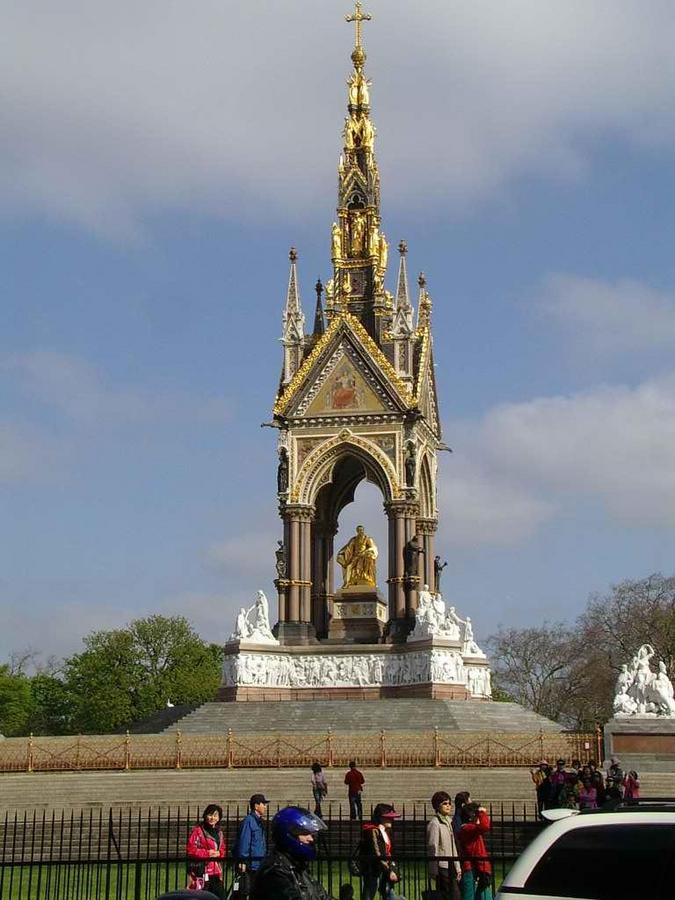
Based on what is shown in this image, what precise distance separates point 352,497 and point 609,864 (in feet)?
137

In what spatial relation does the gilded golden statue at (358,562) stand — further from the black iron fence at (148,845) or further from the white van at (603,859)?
the white van at (603,859)

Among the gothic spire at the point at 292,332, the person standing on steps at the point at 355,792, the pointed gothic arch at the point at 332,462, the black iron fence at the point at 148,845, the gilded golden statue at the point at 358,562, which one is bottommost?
the black iron fence at the point at 148,845

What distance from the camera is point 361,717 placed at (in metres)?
38.5

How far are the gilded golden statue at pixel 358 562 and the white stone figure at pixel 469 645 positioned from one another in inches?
148

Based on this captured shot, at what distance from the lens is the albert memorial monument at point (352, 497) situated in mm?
43094

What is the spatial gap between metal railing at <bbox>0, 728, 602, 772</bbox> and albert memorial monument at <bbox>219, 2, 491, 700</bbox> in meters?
7.54

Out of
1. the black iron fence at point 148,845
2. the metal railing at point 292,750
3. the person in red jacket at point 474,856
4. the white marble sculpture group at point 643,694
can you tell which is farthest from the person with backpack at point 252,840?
the white marble sculpture group at point 643,694

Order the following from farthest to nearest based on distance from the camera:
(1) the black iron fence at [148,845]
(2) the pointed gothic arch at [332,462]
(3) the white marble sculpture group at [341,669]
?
1. (2) the pointed gothic arch at [332,462]
2. (3) the white marble sculpture group at [341,669]
3. (1) the black iron fence at [148,845]

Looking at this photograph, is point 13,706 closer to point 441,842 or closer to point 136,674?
point 136,674

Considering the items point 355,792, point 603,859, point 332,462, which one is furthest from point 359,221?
point 603,859

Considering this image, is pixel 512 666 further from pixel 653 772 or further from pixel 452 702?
pixel 653 772

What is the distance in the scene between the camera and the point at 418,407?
45750mm

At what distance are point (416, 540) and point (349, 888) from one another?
37.6 metres

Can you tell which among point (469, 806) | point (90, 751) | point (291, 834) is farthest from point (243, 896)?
point (90, 751)
